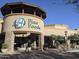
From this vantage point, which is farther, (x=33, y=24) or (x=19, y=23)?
(x=33, y=24)

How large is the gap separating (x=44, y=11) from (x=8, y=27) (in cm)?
798

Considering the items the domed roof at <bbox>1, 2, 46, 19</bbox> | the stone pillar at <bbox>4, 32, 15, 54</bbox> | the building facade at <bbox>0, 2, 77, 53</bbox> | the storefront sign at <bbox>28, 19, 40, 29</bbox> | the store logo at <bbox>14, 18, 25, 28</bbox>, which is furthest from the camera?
the domed roof at <bbox>1, 2, 46, 19</bbox>

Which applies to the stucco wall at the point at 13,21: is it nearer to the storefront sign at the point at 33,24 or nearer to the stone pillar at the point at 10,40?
the storefront sign at the point at 33,24

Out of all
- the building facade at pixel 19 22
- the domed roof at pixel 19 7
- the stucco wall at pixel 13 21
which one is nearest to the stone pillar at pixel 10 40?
the building facade at pixel 19 22

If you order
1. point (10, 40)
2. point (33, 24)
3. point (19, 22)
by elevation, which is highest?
point (19, 22)

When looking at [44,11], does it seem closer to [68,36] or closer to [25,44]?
[25,44]

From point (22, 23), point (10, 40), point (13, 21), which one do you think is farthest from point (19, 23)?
point (10, 40)

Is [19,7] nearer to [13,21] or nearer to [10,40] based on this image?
[13,21]

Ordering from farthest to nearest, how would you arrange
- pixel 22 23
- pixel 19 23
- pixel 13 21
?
1. pixel 13 21
2. pixel 22 23
3. pixel 19 23

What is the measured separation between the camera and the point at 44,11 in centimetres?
3338

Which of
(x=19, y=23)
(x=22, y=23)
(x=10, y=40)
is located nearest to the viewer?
(x=19, y=23)

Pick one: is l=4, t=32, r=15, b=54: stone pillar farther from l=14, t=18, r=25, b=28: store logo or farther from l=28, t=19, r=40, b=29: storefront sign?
l=28, t=19, r=40, b=29: storefront sign

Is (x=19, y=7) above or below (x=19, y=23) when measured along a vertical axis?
above

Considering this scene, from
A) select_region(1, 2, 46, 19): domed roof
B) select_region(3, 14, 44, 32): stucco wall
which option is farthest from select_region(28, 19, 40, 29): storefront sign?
select_region(1, 2, 46, 19): domed roof
